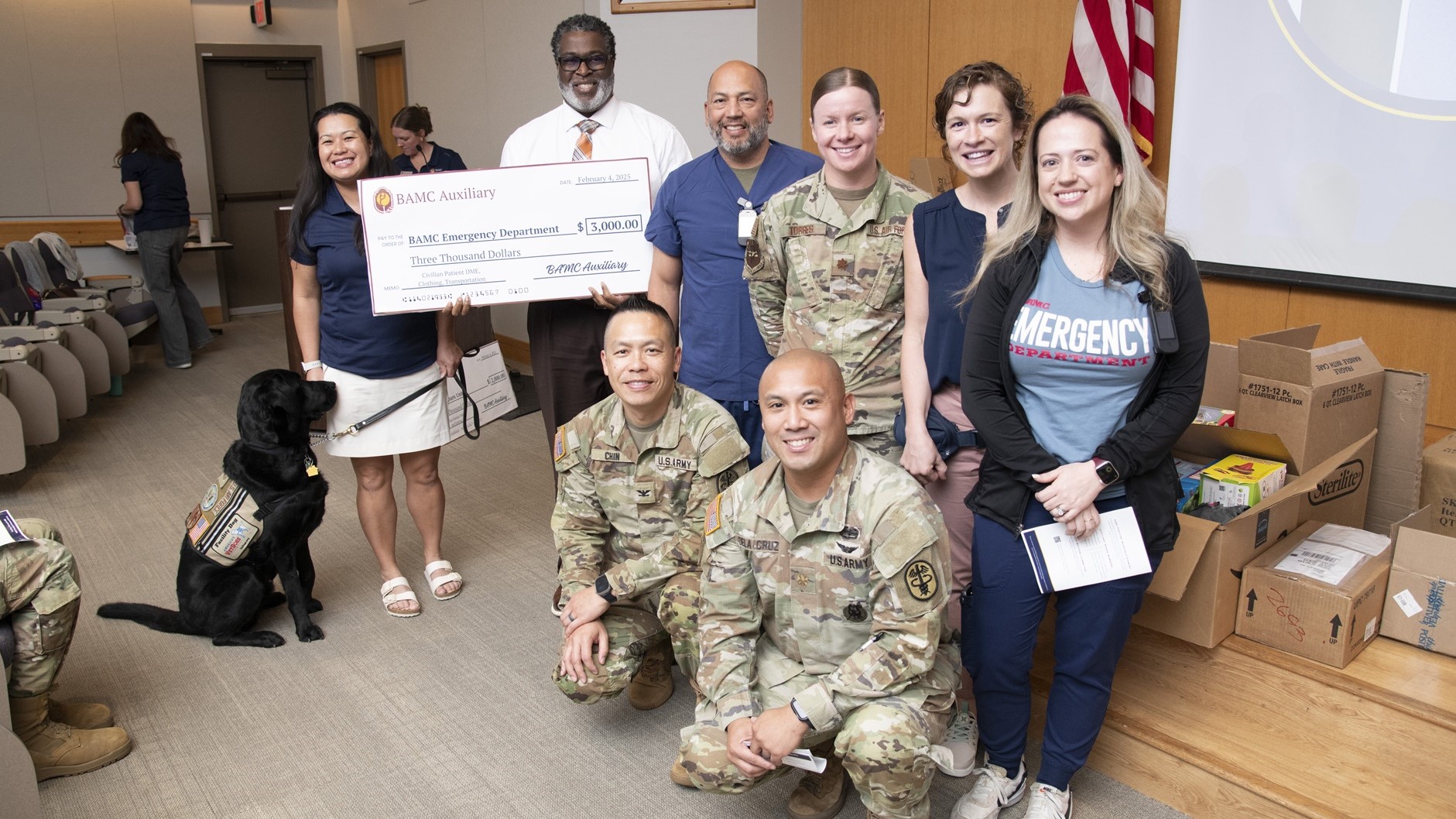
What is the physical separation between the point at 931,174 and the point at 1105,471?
2790mm

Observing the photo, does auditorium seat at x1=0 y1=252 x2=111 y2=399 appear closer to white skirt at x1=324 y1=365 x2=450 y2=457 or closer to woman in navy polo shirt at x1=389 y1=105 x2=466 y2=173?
woman in navy polo shirt at x1=389 y1=105 x2=466 y2=173

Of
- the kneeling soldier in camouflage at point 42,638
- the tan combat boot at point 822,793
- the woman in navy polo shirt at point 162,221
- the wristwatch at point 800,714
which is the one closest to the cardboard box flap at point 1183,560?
the tan combat boot at point 822,793

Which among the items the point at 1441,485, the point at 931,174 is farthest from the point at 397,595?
the point at 1441,485

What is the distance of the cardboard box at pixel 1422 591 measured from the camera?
2.52 meters

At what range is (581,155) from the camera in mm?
3174

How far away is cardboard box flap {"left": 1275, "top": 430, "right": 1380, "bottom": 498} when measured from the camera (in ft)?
8.86

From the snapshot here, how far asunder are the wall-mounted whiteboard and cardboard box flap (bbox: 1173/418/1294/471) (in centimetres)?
92

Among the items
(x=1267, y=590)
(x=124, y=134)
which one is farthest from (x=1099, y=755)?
(x=124, y=134)

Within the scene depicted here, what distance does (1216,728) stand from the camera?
2.33 meters

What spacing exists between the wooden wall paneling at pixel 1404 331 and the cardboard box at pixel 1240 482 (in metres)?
0.83

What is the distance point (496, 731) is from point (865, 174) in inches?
63.7

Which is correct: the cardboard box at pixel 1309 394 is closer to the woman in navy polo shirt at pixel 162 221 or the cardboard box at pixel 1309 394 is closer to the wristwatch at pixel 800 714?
the wristwatch at pixel 800 714
